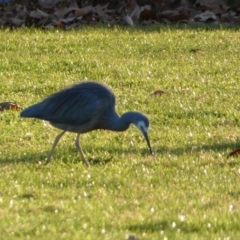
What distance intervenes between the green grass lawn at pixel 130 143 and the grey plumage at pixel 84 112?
1.16ft

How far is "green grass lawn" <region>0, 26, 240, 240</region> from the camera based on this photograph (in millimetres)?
6586

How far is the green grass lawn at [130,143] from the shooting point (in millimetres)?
6586

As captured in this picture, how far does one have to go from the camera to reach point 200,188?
297 inches

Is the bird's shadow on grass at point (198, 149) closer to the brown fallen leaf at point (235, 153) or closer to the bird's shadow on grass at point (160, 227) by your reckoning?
the brown fallen leaf at point (235, 153)

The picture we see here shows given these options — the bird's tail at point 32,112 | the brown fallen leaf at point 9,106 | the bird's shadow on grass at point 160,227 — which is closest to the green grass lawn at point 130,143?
the bird's shadow on grass at point 160,227

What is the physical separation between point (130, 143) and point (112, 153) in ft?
1.65

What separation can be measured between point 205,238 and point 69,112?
2.56 metres

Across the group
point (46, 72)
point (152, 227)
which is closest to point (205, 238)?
point (152, 227)

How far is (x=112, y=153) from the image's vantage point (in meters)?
8.88

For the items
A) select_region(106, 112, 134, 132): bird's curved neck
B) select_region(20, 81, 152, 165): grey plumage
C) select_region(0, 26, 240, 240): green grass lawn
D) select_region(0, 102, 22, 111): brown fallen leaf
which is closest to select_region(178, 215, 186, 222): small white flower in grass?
select_region(0, 26, 240, 240): green grass lawn

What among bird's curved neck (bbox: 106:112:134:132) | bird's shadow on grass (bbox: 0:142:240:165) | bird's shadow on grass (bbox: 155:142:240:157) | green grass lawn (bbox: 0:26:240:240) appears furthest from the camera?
bird's shadow on grass (bbox: 155:142:240:157)

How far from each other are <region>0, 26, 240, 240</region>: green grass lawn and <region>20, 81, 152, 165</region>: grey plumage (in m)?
0.35

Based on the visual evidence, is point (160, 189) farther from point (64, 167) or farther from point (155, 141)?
point (155, 141)

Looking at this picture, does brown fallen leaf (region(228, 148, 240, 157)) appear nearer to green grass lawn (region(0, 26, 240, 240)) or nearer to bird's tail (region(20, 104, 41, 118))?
green grass lawn (region(0, 26, 240, 240))
